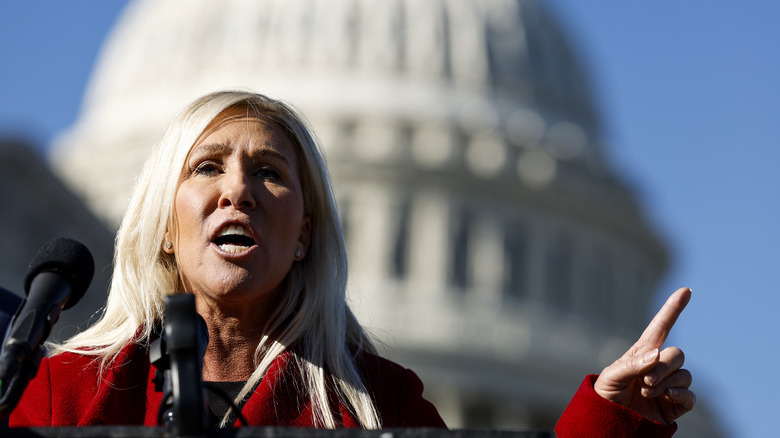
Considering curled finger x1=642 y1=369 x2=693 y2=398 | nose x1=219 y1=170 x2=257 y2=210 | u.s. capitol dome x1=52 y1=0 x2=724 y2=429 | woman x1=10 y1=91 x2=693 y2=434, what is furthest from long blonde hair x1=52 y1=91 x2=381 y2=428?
u.s. capitol dome x1=52 y1=0 x2=724 y2=429

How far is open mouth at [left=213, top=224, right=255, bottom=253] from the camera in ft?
13.1

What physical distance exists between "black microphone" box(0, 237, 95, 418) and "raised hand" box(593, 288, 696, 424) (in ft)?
4.32

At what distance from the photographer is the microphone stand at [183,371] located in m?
2.95

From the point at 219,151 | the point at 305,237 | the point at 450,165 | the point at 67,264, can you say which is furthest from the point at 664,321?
the point at 450,165

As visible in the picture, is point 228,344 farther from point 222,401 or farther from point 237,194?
point 237,194

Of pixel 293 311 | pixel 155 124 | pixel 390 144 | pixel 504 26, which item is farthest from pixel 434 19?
pixel 293 311

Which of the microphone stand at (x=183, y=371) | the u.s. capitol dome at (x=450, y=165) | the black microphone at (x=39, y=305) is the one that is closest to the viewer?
the microphone stand at (x=183, y=371)

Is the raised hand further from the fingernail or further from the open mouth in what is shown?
the open mouth

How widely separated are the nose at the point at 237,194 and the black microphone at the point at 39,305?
22.3 inches

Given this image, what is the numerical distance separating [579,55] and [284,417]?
71.3 metres

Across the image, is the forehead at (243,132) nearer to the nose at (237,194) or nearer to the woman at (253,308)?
the woman at (253,308)

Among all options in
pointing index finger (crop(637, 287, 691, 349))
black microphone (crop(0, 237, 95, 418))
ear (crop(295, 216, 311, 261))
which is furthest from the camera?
ear (crop(295, 216, 311, 261))

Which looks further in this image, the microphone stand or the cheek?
the cheek

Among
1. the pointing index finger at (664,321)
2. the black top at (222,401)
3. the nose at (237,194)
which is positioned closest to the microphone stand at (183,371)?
the black top at (222,401)
